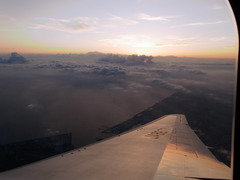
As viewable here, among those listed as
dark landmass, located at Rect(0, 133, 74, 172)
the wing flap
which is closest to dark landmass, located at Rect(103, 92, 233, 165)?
dark landmass, located at Rect(0, 133, 74, 172)

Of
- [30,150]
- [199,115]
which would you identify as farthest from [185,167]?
[199,115]

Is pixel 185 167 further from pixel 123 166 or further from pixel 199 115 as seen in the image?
pixel 199 115

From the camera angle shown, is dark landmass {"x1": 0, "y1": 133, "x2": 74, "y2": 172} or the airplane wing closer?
the airplane wing

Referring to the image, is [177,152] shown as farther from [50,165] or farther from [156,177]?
[50,165]

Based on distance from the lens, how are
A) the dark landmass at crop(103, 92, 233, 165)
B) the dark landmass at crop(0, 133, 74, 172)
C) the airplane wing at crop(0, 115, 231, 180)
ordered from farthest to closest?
the dark landmass at crop(103, 92, 233, 165) < the dark landmass at crop(0, 133, 74, 172) < the airplane wing at crop(0, 115, 231, 180)

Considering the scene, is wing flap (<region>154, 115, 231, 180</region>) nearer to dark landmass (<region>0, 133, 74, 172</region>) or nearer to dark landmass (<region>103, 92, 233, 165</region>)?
dark landmass (<region>0, 133, 74, 172</region>)

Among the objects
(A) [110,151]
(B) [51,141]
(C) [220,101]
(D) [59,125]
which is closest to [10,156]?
(B) [51,141]

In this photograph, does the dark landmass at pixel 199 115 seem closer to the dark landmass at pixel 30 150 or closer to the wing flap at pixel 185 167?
the dark landmass at pixel 30 150
